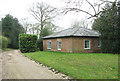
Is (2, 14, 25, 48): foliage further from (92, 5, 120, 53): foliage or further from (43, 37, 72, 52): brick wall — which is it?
(92, 5, 120, 53): foliage

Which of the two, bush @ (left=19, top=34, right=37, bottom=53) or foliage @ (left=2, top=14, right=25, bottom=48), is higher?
foliage @ (left=2, top=14, right=25, bottom=48)

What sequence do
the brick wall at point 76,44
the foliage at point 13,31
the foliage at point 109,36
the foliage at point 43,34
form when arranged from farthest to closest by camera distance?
the foliage at point 13,31 → the foliage at point 43,34 → the brick wall at point 76,44 → the foliage at point 109,36

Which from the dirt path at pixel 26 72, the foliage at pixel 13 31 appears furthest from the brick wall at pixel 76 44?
the foliage at pixel 13 31

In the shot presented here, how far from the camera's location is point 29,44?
23344 millimetres

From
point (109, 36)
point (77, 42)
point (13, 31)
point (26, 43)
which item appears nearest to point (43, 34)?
point (26, 43)

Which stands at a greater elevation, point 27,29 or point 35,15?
point 35,15

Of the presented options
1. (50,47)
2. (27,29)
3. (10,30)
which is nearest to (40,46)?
(50,47)

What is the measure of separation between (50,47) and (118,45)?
1304cm

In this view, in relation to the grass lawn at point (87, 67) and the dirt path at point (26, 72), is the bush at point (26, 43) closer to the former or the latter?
the grass lawn at point (87, 67)

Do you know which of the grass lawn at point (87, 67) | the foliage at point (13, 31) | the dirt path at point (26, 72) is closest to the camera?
the grass lawn at point (87, 67)

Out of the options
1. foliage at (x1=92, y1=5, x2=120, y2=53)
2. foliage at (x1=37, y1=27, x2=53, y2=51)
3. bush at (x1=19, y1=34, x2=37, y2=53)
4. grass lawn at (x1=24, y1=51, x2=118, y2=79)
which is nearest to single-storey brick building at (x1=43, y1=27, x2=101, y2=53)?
foliage at (x1=92, y1=5, x2=120, y2=53)

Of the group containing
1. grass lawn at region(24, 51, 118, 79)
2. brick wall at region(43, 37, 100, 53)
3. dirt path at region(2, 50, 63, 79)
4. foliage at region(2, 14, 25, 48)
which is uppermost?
foliage at region(2, 14, 25, 48)

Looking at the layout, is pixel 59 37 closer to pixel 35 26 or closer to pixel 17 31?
pixel 35 26

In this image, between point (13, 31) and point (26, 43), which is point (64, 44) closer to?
point (26, 43)
